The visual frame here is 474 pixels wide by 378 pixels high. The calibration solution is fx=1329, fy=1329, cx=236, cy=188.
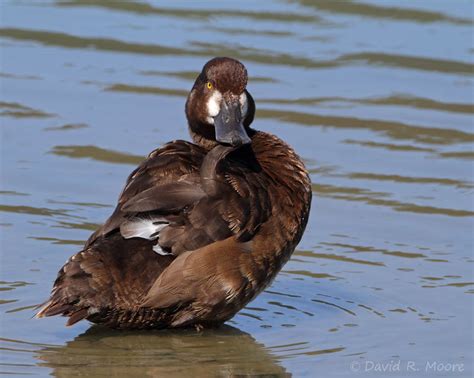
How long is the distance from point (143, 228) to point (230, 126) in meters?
0.84

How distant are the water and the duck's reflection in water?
1 centimetres

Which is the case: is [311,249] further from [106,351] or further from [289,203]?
[106,351]

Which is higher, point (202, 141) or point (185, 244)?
point (202, 141)

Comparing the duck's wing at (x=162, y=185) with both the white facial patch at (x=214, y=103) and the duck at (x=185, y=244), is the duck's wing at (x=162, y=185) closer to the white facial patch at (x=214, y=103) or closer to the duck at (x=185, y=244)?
the duck at (x=185, y=244)

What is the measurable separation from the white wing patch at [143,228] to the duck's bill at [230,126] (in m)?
0.64

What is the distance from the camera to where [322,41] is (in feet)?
37.5

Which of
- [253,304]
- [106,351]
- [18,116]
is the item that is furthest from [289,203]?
[18,116]

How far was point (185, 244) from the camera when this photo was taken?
584 centimetres

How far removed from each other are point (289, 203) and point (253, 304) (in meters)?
0.69
